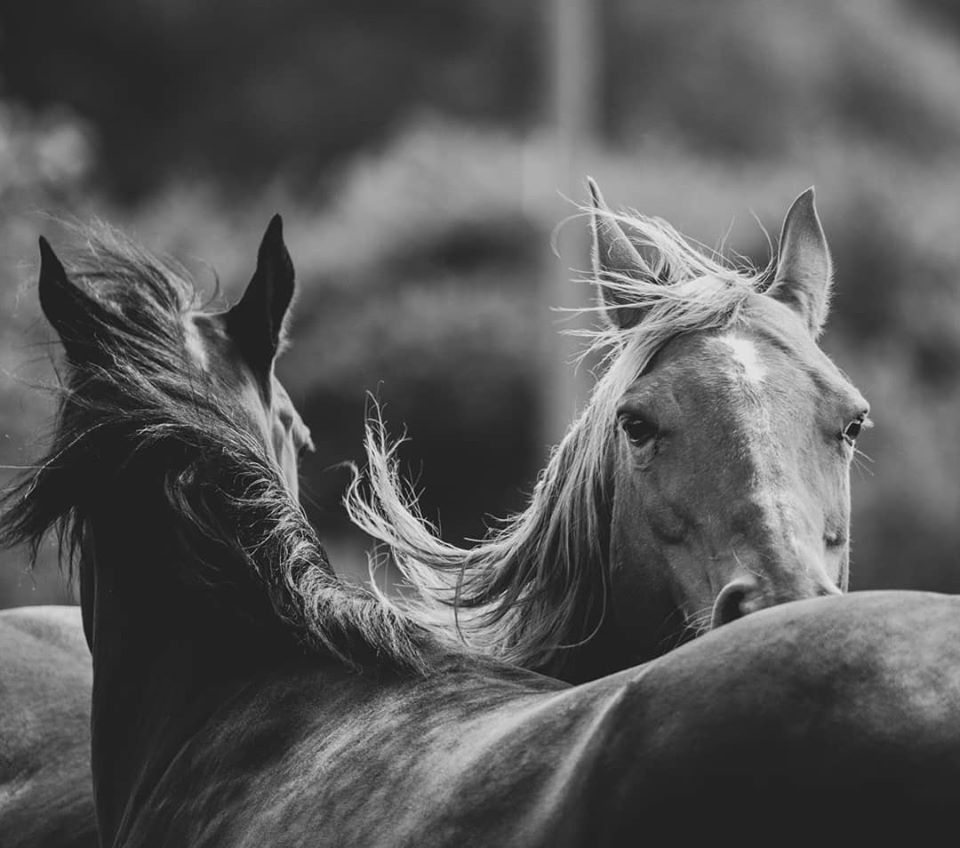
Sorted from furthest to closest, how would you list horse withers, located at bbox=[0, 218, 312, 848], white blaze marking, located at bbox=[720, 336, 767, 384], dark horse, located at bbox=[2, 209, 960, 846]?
horse withers, located at bbox=[0, 218, 312, 848]
white blaze marking, located at bbox=[720, 336, 767, 384]
dark horse, located at bbox=[2, 209, 960, 846]

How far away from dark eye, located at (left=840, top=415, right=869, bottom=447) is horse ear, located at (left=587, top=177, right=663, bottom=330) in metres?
0.75

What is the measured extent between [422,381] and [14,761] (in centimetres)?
1028

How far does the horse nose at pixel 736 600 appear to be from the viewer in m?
3.05

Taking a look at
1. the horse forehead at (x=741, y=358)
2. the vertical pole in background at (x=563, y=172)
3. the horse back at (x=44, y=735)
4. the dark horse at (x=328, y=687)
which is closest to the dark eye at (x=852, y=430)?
the horse forehead at (x=741, y=358)

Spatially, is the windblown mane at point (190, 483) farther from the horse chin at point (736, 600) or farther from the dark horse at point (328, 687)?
the horse chin at point (736, 600)

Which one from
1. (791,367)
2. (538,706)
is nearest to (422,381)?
(791,367)

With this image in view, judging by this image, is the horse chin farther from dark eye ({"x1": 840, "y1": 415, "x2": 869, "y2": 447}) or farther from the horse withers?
the horse withers

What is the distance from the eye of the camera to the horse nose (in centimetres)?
305

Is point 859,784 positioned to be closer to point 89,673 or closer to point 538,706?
point 538,706

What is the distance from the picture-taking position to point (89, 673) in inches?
183

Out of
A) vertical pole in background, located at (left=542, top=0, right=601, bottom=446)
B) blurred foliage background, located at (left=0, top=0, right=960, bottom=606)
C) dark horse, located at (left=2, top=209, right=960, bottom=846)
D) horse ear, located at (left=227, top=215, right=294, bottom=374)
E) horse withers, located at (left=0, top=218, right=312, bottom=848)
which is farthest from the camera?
blurred foliage background, located at (left=0, top=0, right=960, bottom=606)

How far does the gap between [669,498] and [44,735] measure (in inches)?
76.9

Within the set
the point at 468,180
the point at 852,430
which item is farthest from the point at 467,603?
the point at 468,180

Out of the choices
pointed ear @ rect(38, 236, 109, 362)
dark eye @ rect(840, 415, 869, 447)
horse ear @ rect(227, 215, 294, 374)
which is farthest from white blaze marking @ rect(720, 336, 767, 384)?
pointed ear @ rect(38, 236, 109, 362)
